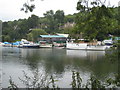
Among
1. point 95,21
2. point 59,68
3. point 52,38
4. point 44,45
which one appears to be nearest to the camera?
point 95,21

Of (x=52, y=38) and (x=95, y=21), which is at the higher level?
(x=52, y=38)

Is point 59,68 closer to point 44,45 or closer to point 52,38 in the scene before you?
point 44,45

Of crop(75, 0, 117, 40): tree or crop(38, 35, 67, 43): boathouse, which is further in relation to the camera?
crop(38, 35, 67, 43): boathouse

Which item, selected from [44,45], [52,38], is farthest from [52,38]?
[44,45]

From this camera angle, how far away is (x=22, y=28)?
257 feet

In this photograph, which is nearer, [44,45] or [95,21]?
[95,21]

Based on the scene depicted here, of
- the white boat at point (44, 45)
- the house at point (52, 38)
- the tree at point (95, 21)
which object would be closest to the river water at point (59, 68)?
the tree at point (95, 21)

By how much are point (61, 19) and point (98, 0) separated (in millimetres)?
82600

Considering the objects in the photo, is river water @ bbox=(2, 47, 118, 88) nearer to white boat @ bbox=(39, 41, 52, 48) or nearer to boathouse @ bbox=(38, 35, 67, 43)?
white boat @ bbox=(39, 41, 52, 48)

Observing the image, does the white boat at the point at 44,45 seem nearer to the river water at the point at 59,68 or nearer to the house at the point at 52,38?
the house at the point at 52,38

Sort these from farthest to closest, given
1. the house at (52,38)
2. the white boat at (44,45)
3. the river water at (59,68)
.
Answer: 1. the house at (52,38)
2. the white boat at (44,45)
3. the river water at (59,68)

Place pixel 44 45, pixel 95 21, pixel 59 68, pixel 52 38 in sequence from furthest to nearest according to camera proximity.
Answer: pixel 52 38 → pixel 44 45 → pixel 59 68 → pixel 95 21

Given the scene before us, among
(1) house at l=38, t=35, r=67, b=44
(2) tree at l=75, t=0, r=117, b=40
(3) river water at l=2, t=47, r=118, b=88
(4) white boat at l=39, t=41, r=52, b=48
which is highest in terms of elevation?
(1) house at l=38, t=35, r=67, b=44

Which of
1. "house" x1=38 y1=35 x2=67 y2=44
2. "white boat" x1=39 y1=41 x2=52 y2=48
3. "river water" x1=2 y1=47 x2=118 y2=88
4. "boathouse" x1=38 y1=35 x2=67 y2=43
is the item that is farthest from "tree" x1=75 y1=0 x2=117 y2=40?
"white boat" x1=39 y1=41 x2=52 y2=48
